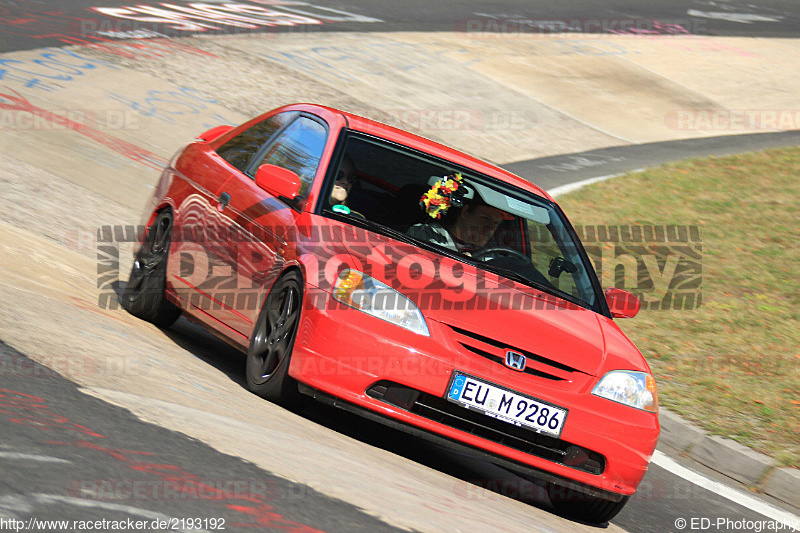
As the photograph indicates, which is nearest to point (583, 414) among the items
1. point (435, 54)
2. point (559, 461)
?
point (559, 461)

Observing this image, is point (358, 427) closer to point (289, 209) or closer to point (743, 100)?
point (289, 209)

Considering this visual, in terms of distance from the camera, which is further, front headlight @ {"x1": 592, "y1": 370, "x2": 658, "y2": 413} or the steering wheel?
the steering wheel

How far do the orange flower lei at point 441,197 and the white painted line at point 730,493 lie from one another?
222 centimetres

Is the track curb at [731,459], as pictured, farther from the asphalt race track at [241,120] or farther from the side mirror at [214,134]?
the side mirror at [214,134]

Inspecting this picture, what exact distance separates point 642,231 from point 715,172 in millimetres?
4648

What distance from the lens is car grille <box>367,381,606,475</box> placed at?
523 cm

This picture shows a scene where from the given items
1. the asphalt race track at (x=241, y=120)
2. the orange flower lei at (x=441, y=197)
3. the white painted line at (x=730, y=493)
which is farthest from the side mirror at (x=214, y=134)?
the white painted line at (x=730, y=493)

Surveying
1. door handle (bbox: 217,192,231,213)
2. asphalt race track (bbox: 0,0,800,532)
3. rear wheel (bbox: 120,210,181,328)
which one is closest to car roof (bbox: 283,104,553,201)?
door handle (bbox: 217,192,231,213)

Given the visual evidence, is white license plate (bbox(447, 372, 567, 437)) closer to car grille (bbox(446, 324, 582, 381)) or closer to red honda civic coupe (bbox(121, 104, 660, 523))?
red honda civic coupe (bbox(121, 104, 660, 523))

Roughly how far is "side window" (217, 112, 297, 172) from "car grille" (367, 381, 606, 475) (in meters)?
2.41

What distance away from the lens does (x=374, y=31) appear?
79.0ft

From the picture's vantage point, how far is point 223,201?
6.83 metres

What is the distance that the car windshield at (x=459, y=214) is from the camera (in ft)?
20.7

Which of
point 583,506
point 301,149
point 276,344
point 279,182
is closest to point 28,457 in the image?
point 276,344
